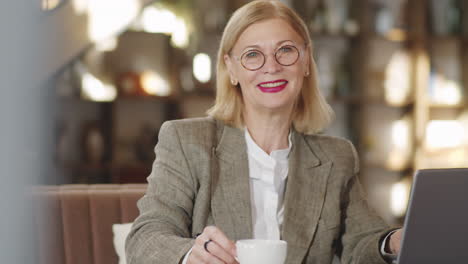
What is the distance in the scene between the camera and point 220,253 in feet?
3.48

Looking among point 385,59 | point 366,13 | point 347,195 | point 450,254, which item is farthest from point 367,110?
point 450,254

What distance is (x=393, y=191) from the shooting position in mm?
4641

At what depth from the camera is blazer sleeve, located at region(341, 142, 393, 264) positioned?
1539 millimetres

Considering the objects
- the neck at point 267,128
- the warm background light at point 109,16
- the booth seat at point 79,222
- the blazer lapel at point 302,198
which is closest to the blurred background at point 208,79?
the warm background light at point 109,16

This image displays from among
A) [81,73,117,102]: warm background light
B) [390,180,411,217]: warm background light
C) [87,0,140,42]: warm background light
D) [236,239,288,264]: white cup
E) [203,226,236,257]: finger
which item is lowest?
[390,180,411,217]: warm background light

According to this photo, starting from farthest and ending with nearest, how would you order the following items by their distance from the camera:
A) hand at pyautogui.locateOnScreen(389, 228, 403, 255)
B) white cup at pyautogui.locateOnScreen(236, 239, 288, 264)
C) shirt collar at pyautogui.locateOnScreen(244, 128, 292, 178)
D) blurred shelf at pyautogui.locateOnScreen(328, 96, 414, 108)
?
1. blurred shelf at pyautogui.locateOnScreen(328, 96, 414, 108)
2. shirt collar at pyautogui.locateOnScreen(244, 128, 292, 178)
3. hand at pyautogui.locateOnScreen(389, 228, 403, 255)
4. white cup at pyautogui.locateOnScreen(236, 239, 288, 264)

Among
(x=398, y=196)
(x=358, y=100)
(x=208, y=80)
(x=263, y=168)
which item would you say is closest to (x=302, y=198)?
(x=263, y=168)

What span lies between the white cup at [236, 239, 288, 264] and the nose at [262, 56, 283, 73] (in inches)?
28.8

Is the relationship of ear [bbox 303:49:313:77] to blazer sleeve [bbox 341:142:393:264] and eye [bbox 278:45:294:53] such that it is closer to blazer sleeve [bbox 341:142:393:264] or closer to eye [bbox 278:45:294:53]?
eye [bbox 278:45:294:53]

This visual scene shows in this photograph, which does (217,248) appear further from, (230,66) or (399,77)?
(399,77)

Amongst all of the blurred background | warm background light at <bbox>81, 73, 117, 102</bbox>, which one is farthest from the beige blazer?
warm background light at <bbox>81, 73, 117, 102</bbox>

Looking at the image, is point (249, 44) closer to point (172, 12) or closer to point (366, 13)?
point (172, 12)

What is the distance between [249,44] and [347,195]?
50cm

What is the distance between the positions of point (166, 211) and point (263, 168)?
12.9 inches
